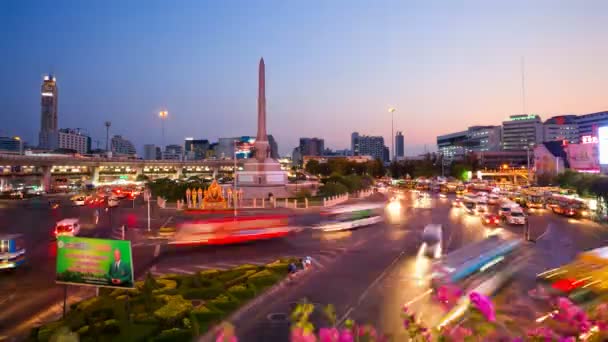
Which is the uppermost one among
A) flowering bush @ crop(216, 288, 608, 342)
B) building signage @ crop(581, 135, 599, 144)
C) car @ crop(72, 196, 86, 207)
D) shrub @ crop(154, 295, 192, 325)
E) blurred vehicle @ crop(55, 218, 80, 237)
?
building signage @ crop(581, 135, 599, 144)

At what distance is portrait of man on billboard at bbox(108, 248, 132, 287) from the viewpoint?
10.1 m

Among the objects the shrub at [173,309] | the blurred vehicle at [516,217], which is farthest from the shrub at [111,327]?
the blurred vehicle at [516,217]

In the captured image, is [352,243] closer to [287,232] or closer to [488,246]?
[287,232]

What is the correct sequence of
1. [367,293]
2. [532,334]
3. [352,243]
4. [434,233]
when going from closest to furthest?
[532,334]
[367,293]
[434,233]
[352,243]

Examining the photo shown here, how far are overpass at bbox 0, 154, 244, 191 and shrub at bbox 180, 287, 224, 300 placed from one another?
Result: 67.8m

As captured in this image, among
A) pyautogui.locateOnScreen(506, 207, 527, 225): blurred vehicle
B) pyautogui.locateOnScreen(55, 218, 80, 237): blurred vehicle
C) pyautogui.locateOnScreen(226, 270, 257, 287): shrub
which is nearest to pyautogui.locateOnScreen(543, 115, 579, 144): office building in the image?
pyautogui.locateOnScreen(506, 207, 527, 225): blurred vehicle

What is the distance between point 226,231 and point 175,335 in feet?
40.8

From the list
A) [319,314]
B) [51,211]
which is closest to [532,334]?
[319,314]

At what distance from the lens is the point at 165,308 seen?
11812mm

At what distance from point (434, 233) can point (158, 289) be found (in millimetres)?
Answer: 14521

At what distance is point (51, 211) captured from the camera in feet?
139

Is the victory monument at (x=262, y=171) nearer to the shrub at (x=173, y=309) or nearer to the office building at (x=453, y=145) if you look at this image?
the shrub at (x=173, y=309)

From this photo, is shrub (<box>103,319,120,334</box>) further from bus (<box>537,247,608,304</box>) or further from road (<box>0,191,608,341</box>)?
bus (<box>537,247,608,304</box>)

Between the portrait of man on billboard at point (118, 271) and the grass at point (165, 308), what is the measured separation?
47 cm
